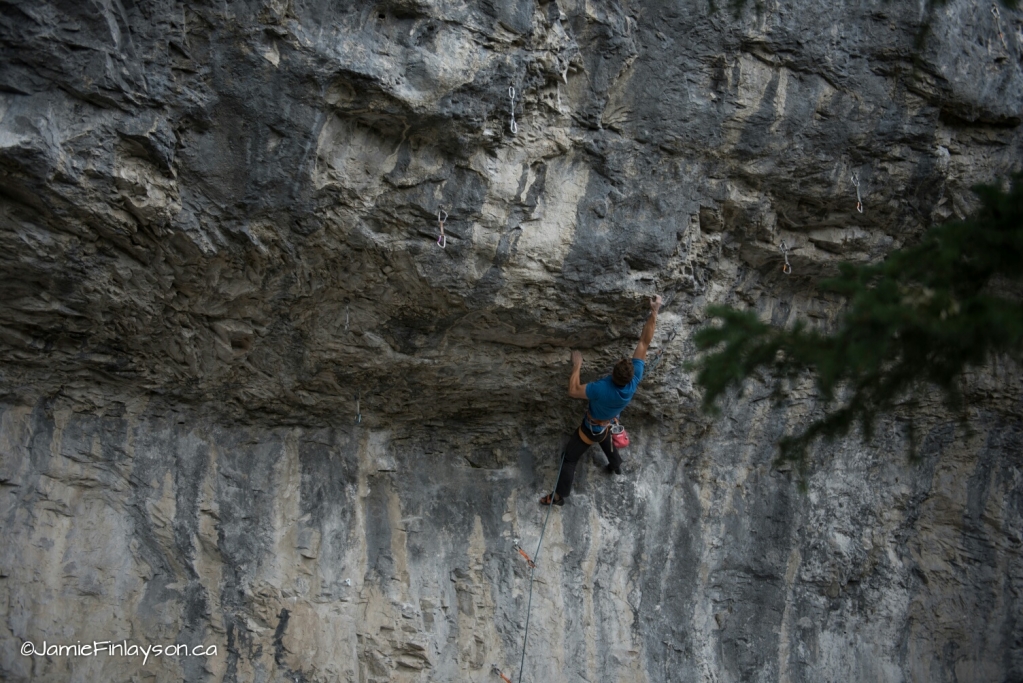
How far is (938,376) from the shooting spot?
12.5ft

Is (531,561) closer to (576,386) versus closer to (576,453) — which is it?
(576,453)

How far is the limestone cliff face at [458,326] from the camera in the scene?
511cm

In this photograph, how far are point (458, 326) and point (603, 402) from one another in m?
1.15

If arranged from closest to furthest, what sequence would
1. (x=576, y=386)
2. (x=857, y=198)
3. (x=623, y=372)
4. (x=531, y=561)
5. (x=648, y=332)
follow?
(x=623, y=372) < (x=648, y=332) < (x=576, y=386) < (x=857, y=198) < (x=531, y=561)

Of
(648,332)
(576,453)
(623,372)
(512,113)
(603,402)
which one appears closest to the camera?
(512,113)

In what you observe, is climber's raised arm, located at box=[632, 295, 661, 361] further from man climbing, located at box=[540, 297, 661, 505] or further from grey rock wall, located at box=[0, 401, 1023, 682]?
grey rock wall, located at box=[0, 401, 1023, 682]

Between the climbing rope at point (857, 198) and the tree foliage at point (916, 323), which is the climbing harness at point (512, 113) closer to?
the tree foliage at point (916, 323)

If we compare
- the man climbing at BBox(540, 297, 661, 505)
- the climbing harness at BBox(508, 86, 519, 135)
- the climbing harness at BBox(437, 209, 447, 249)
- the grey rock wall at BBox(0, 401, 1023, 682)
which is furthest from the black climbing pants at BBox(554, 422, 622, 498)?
the climbing harness at BBox(508, 86, 519, 135)

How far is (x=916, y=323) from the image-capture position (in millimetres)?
3469

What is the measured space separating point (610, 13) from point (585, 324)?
2.08 m

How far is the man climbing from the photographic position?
19.4ft

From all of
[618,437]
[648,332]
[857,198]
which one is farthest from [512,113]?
[857,198]

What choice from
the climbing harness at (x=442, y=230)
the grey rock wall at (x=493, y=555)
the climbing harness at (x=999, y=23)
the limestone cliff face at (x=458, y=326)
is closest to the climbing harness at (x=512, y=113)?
the limestone cliff face at (x=458, y=326)

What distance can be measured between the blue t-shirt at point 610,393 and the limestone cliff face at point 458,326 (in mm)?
412
